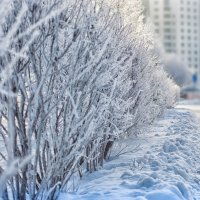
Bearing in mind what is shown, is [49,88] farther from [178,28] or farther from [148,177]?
[178,28]

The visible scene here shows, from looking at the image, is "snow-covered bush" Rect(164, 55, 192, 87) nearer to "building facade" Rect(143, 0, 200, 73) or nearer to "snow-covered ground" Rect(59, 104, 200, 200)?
"snow-covered ground" Rect(59, 104, 200, 200)

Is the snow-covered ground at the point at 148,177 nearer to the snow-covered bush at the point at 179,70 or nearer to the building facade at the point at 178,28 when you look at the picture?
the snow-covered bush at the point at 179,70

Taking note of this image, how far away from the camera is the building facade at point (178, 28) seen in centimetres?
12419

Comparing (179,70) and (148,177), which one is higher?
(148,177)

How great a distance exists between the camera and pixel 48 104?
465 centimetres

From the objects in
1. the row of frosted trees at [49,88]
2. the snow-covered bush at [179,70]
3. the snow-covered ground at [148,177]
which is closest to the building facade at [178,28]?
the snow-covered bush at [179,70]

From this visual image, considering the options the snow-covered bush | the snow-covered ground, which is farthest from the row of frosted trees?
the snow-covered bush

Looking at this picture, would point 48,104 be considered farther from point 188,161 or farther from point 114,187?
point 188,161

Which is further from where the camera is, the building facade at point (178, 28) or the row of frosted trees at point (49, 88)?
the building facade at point (178, 28)

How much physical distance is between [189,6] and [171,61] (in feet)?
254

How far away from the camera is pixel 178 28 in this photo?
131 m

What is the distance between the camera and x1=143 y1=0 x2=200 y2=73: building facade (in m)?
124

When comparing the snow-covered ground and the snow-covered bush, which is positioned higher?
the snow-covered ground

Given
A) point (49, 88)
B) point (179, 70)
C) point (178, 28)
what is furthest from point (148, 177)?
point (178, 28)
